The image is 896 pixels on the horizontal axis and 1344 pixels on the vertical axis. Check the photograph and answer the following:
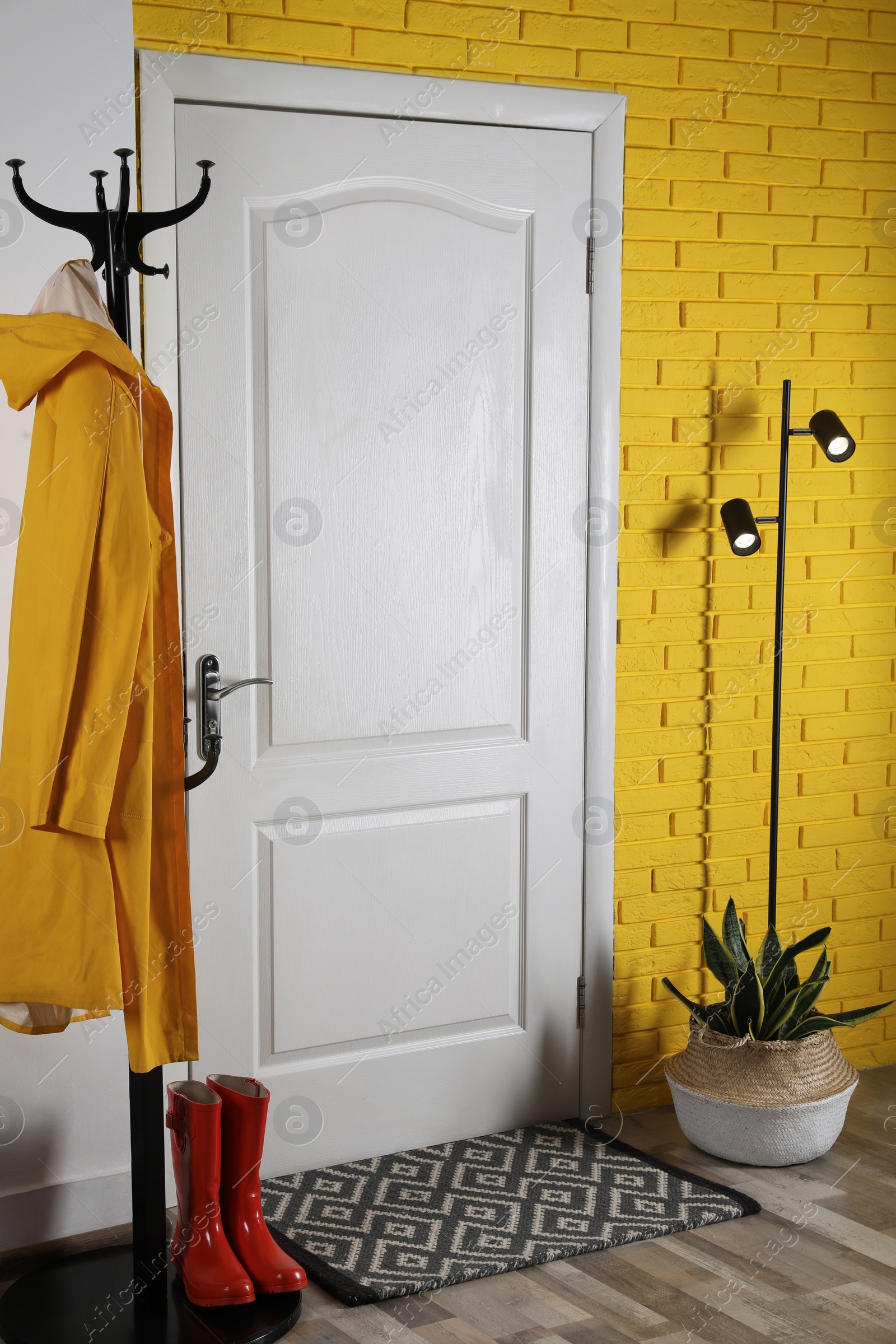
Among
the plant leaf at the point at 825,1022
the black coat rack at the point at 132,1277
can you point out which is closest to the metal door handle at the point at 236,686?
the black coat rack at the point at 132,1277

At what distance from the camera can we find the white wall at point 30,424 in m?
2.29

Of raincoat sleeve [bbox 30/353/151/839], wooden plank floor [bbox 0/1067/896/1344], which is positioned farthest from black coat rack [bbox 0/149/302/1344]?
raincoat sleeve [bbox 30/353/151/839]

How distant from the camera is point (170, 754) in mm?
2102

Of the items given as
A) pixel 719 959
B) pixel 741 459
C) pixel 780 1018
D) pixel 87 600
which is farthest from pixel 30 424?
pixel 780 1018

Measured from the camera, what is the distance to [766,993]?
→ 9.21 feet

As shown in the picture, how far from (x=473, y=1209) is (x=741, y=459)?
173 centimetres

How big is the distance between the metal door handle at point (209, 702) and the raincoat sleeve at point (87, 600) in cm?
64

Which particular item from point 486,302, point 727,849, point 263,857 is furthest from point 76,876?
point 727,849

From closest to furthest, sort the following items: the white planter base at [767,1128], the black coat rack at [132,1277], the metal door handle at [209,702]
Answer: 1. the black coat rack at [132,1277]
2. the metal door handle at [209,702]
3. the white planter base at [767,1128]

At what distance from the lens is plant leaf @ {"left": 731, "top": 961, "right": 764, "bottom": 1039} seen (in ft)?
9.08

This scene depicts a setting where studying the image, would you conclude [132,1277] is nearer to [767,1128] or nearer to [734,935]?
[767,1128]

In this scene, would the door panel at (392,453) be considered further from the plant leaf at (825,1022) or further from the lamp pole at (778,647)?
the plant leaf at (825,1022)

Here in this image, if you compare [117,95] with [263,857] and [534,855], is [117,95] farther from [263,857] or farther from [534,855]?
[534,855]

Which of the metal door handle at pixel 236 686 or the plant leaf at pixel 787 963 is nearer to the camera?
the metal door handle at pixel 236 686
